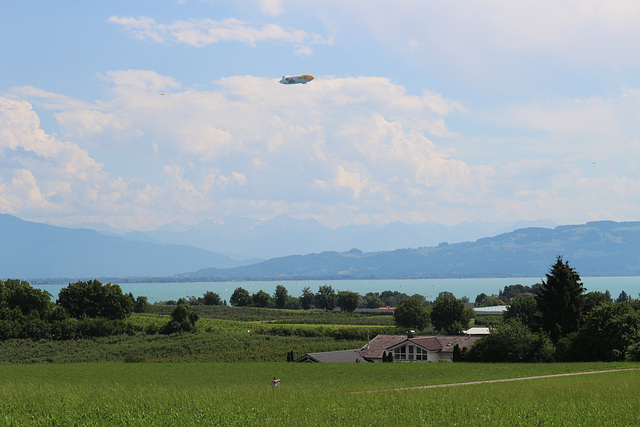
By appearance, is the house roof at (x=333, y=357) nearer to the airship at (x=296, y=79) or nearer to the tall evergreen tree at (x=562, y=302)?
the tall evergreen tree at (x=562, y=302)

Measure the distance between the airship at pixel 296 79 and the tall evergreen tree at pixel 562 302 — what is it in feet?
224

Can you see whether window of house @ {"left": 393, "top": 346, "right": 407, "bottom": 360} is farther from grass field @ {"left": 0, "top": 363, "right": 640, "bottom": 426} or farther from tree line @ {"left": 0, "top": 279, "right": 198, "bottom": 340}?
grass field @ {"left": 0, "top": 363, "right": 640, "bottom": 426}

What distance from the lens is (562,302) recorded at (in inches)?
2552

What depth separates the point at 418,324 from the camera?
134500 millimetres

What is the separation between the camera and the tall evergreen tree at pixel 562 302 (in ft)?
213

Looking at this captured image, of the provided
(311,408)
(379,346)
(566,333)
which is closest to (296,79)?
(379,346)

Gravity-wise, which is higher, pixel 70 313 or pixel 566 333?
pixel 566 333

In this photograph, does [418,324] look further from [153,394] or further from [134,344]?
[153,394]

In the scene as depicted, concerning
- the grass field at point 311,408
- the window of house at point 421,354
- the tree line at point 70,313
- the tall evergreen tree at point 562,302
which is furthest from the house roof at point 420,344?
the grass field at point 311,408

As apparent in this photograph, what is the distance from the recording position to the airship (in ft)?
385

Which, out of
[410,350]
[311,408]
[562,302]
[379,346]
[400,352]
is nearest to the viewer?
[311,408]

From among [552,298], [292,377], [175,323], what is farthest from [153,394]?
[175,323]

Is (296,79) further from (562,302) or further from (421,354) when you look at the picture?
(562,302)

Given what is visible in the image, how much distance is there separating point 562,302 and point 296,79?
7206 cm
